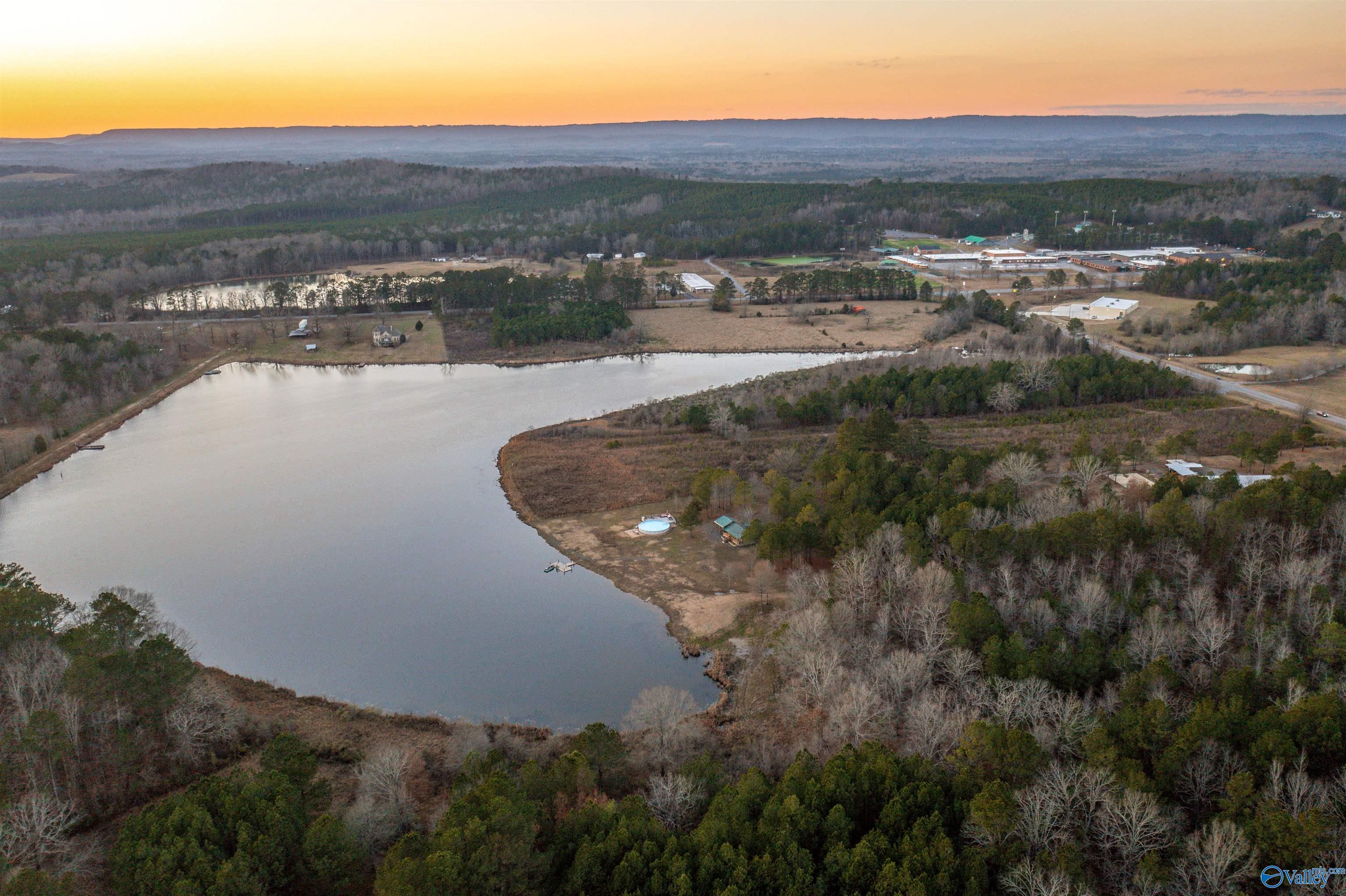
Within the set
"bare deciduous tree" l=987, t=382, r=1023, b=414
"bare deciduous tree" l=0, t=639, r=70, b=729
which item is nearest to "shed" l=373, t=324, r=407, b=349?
"bare deciduous tree" l=987, t=382, r=1023, b=414

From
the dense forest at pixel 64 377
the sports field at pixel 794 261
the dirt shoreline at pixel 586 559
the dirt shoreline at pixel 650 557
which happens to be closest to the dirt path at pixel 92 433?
the dense forest at pixel 64 377

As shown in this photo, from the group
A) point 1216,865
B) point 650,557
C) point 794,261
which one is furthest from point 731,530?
point 794,261

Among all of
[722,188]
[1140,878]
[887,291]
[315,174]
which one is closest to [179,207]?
[315,174]
